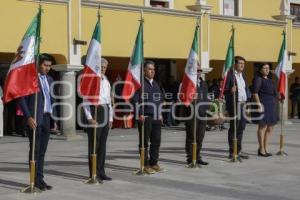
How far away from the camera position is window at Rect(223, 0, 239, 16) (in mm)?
22688

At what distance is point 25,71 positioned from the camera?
8562 millimetres

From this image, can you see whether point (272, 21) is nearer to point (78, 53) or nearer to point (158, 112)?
point (78, 53)

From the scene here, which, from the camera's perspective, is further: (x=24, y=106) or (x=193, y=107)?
(x=193, y=107)

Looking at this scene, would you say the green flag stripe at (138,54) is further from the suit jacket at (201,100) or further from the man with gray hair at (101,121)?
the suit jacket at (201,100)

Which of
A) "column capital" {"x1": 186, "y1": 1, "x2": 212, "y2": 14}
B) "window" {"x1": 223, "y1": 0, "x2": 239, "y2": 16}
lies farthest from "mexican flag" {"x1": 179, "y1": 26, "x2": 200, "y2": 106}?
"window" {"x1": 223, "y1": 0, "x2": 239, "y2": 16}

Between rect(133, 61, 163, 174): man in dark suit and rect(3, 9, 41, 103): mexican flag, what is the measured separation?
2.25m

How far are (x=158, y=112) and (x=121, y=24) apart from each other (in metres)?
7.90

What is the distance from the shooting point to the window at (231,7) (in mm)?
22688

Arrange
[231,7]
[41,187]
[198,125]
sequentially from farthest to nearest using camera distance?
[231,7] < [198,125] < [41,187]

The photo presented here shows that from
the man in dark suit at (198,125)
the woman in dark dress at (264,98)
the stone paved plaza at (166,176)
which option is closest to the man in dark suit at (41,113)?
the stone paved plaza at (166,176)

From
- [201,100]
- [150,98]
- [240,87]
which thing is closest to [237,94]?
[240,87]

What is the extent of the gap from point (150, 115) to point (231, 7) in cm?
1341

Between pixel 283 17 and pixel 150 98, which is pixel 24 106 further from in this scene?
pixel 283 17

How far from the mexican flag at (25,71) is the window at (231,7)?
14.7 metres
